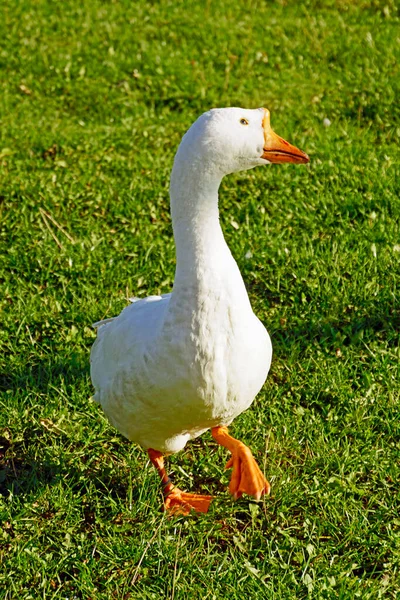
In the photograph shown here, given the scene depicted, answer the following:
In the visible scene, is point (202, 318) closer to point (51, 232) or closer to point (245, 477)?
point (245, 477)

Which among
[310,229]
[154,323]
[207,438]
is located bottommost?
[207,438]

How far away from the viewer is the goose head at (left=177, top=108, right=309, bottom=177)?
2.70m

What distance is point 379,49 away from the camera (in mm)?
7805

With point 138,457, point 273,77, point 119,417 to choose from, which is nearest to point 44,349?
point 138,457

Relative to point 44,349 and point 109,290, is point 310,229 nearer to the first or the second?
point 109,290

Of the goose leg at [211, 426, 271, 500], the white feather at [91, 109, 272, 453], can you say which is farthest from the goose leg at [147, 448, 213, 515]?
the white feather at [91, 109, 272, 453]

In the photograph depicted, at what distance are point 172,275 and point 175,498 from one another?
1.83 meters

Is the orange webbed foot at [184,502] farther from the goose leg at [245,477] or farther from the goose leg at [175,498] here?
the goose leg at [245,477]

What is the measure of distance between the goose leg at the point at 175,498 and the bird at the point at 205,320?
41cm

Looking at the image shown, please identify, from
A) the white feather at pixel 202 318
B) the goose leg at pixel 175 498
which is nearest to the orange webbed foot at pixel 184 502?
the goose leg at pixel 175 498

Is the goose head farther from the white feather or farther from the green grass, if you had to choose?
the green grass

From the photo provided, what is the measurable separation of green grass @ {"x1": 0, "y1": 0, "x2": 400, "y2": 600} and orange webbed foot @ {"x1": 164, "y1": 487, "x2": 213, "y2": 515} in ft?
0.16

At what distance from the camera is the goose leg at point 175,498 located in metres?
3.43

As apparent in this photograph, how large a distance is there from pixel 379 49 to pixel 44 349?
5.17 metres
